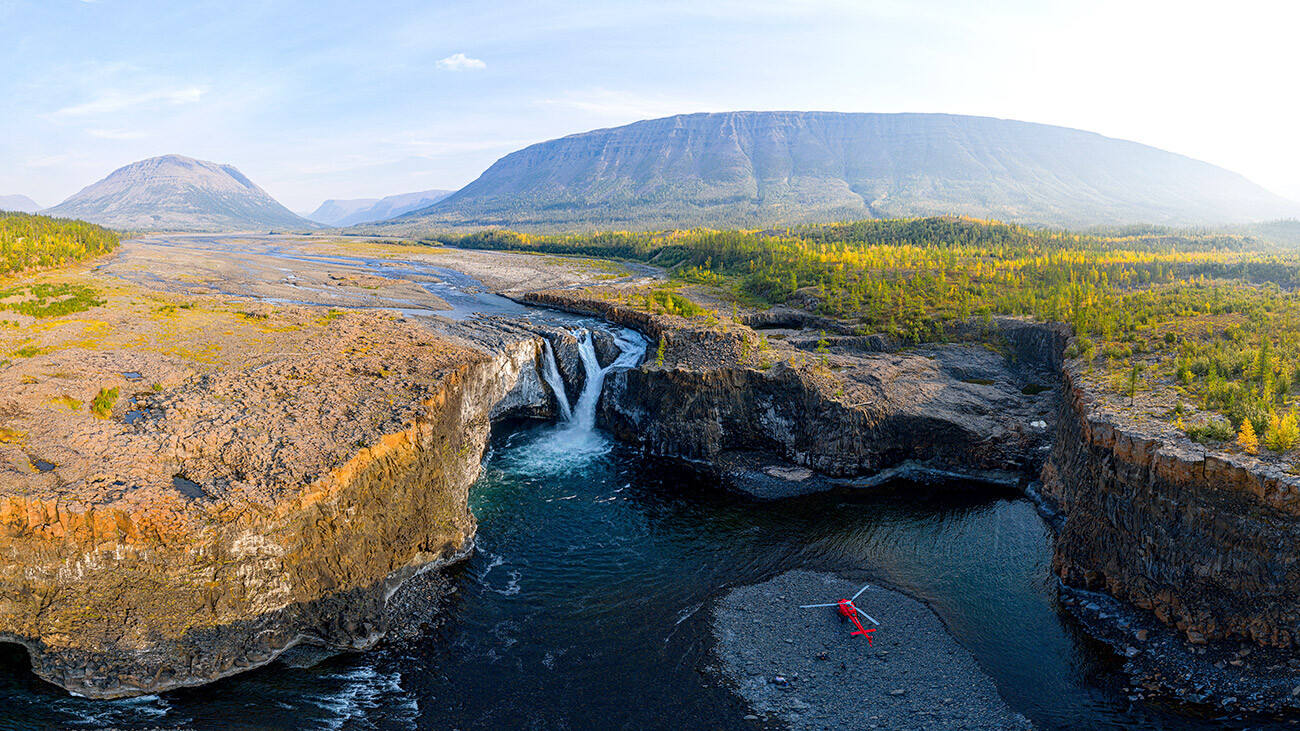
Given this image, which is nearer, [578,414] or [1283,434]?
[1283,434]

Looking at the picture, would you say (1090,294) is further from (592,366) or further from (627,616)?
(627,616)

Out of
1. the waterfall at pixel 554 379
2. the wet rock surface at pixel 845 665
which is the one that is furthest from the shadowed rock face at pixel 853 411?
the wet rock surface at pixel 845 665

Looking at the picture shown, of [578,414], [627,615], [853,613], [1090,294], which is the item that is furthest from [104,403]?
[1090,294]

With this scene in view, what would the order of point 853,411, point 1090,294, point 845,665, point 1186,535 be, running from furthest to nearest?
1. point 1090,294
2. point 853,411
3. point 1186,535
4. point 845,665

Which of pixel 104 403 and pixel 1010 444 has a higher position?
pixel 104 403

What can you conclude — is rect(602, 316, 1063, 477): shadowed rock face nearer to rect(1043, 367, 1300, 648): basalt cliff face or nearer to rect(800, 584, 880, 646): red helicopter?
rect(1043, 367, 1300, 648): basalt cliff face
